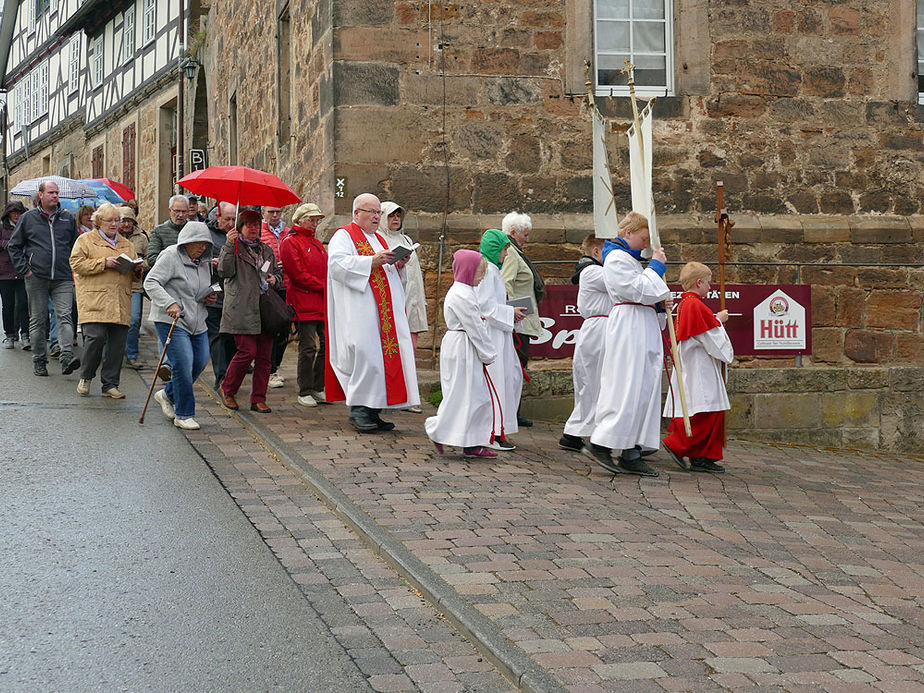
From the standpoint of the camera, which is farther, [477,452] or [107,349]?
[107,349]

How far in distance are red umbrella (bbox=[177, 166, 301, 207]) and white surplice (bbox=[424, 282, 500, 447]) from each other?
2694 mm

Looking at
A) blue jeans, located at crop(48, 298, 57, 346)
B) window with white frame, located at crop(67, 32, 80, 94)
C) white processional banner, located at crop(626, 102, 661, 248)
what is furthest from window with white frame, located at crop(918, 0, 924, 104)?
window with white frame, located at crop(67, 32, 80, 94)

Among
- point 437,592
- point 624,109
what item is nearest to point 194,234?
point 624,109

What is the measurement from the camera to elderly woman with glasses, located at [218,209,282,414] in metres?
10.0

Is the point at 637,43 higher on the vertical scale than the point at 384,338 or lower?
higher

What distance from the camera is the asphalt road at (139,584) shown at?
14.4ft

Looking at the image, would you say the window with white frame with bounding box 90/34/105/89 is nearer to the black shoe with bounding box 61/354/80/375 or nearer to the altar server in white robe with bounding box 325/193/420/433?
the black shoe with bounding box 61/354/80/375

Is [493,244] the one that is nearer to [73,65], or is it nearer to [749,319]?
[749,319]

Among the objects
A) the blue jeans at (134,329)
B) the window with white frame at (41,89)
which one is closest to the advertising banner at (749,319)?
the blue jeans at (134,329)

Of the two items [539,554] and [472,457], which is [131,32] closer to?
[472,457]

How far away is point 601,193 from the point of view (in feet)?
35.4

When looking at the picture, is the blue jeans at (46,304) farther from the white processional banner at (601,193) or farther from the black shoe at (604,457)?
the black shoe at (604,457)

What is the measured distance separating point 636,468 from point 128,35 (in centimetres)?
2689

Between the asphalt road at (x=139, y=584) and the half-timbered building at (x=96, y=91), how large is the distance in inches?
760
